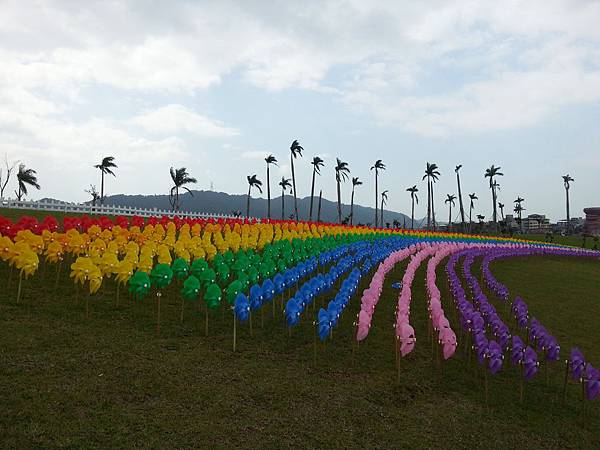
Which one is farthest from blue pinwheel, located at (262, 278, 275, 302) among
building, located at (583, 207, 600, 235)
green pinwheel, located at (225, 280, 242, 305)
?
building, located at (583, 207, 600, 235)

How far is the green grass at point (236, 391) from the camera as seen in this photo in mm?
6168

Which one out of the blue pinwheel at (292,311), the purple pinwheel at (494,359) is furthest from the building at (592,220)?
the blue pinwheel at (292,311)

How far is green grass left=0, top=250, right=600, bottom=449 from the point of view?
20.2ft

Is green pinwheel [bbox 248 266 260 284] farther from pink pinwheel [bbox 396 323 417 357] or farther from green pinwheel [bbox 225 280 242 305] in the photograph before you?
pink pinwheel [bbox 396 323 417 357]

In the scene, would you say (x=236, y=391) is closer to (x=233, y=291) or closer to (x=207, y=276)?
(x=233, y=291)

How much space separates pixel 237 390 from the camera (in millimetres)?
7453

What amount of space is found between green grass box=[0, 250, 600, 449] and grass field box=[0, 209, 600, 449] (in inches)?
0.9

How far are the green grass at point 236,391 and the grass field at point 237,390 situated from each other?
0.02 meters

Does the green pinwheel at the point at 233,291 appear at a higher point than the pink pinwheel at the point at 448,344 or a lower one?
higher

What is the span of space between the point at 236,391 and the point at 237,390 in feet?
0.14

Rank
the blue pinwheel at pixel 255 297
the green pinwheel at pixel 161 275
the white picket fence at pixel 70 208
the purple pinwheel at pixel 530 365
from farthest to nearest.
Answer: the white picket fence at pixel 70 208 → the green pinwheel at pixel 161 275 → the blue pinwheel at pixel 255 297 → the purple pinwheel at pixel 530 365

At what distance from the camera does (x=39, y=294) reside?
37.9 ft

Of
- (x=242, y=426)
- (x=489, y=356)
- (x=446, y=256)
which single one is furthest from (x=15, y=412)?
(x=446, y=256)

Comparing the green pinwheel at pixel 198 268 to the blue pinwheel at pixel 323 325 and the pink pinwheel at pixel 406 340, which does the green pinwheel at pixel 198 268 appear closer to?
the blue pinwheel at pixel 323 325
